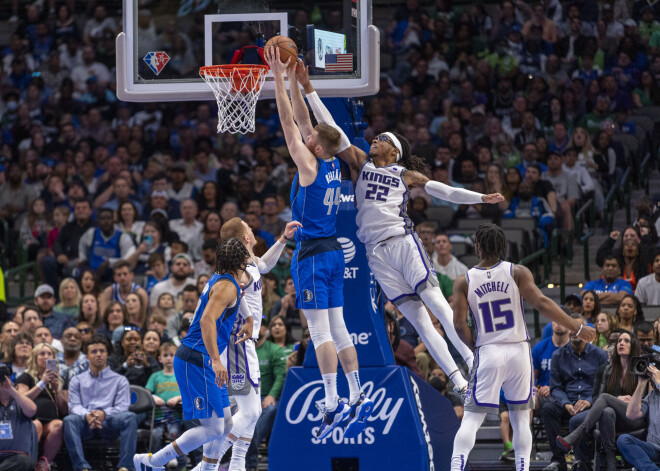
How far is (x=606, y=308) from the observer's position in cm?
1475

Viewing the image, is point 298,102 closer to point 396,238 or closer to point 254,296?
point 396,238

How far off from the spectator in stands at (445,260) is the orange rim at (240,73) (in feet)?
17.2

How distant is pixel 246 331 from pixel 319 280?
0.89 metres

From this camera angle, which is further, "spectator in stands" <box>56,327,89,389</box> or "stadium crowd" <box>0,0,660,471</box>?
"spectator in stands" <box>56,327,89,389</box>

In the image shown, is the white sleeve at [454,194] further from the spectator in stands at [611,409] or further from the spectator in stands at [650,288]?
the spectator in stands at [650,288]

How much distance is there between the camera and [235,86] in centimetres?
1067

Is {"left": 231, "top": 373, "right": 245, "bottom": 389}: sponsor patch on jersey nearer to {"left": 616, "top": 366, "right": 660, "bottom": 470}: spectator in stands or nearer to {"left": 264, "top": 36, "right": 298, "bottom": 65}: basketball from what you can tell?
{"left": 264, "top": 36, "right": 298, "bottom": 65}: basketball

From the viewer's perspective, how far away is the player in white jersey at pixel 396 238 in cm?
1052

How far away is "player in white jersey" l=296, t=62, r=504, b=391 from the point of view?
1052 centimetres

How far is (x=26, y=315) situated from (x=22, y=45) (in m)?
8.21

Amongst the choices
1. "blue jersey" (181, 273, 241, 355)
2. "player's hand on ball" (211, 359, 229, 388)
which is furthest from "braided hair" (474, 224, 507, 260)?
"player's hand on ball" (211, 359, 229, 388)

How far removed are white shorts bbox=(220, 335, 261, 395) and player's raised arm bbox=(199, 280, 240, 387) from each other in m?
0.80

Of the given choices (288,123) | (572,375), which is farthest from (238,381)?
(572,375)

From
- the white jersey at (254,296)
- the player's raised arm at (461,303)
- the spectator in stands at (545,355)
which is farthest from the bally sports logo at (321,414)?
the spectator in stands at (545,355)
